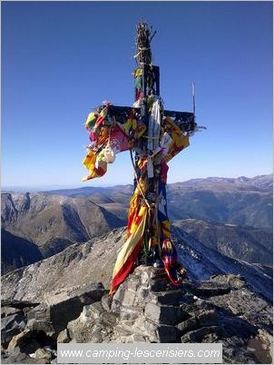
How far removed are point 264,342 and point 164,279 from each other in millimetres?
3560

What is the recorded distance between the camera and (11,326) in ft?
50.9

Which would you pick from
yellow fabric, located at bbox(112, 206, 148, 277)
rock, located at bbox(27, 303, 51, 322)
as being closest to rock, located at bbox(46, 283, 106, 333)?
rock, located at bbox(27, 303, 51, 322)

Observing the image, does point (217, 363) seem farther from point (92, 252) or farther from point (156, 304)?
point (92, 252)

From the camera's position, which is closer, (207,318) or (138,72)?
(207,318)

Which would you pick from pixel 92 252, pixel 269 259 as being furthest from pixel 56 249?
pixel 269 259

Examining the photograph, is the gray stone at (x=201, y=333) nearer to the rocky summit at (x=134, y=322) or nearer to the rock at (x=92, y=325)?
the rocky summit at (x=134, y=322)

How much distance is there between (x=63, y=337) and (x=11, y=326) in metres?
1.98

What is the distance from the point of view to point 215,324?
1374cm

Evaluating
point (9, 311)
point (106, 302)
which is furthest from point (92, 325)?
point (9, 311)

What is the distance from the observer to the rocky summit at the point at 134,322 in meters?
13.0

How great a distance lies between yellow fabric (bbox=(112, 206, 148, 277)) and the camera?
15220 mm

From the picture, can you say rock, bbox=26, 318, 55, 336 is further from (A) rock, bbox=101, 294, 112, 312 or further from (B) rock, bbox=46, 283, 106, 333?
→ (A) rock, bbox=101, 294, 112, 312

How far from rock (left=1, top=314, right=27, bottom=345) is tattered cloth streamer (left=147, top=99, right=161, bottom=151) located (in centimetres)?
724

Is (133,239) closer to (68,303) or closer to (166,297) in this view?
(166,297)
